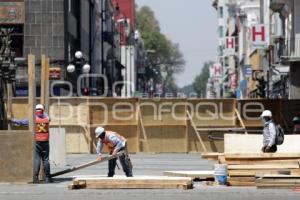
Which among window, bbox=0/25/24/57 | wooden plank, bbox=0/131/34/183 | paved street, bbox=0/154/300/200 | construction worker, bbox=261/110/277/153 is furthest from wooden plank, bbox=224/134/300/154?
window, bbox=0/25/24/57

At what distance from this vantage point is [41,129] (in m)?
23.4

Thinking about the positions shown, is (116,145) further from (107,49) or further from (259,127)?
(107,49)

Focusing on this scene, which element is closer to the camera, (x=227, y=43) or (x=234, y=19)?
(x=227, y=43)

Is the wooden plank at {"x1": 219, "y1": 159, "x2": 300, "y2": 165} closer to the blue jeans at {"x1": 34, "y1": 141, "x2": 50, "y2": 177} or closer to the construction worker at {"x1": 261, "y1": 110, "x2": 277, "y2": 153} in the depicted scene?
the construction worker at {"x1": 261, "y1": 110, "x2": 277, "y2": 153}

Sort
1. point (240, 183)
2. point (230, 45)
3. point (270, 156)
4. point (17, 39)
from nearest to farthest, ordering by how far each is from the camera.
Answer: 1. point (240, 183)
2. point (270, 156)
3. point (17, 39)
4. point (230, 45)

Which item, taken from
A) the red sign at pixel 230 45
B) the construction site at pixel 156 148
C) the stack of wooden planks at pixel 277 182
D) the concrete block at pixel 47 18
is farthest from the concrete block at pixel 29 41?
the red sign at pixel 230 45

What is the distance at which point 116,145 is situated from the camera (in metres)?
22.9

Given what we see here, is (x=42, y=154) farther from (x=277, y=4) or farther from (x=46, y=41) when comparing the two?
(x=277, y=4)

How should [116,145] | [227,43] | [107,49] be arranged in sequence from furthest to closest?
[227,43]
[107,49]
[116,145]

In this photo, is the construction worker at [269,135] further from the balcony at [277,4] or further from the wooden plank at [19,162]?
the balcony at [277,4]

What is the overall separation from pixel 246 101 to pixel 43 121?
21.0 meters

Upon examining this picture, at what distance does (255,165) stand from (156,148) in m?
20.0

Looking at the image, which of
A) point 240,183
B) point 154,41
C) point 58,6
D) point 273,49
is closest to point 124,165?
point 240,183

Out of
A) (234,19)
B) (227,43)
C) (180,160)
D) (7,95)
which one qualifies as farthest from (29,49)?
(234,19)
